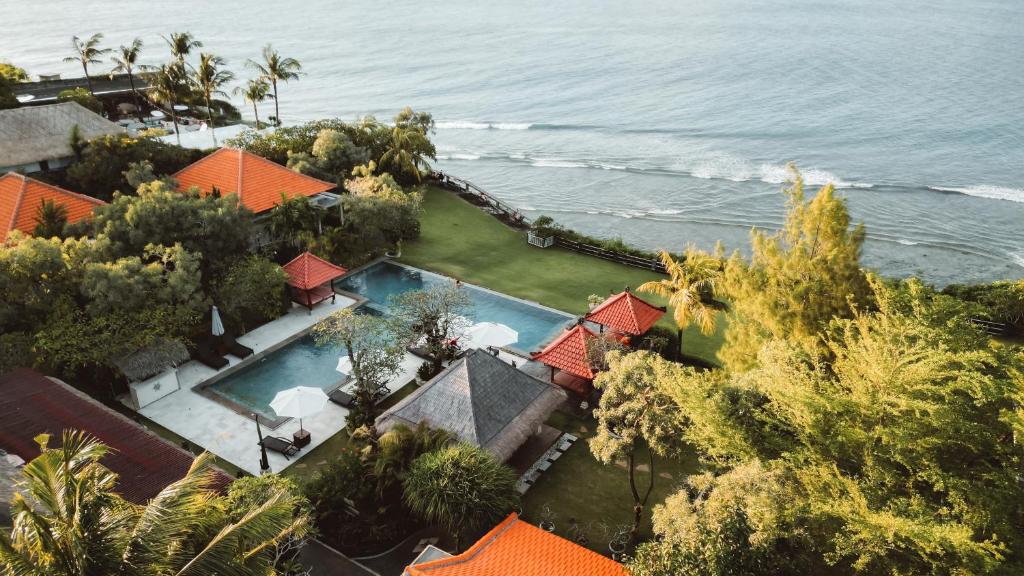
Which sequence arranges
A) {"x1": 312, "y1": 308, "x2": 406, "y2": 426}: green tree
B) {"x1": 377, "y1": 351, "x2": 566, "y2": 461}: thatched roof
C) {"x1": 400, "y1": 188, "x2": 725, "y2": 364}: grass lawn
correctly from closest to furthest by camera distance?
{"x1": 377, "y1": 351, "x2": 566, "y2": 461}: thatched roof < {"x1": 312, "y1": 308, "x2": 406, "y2": 426}: green tree < {"x1": 400, "y1": 188, "x2": 725, "y2": 364}: grass lawn

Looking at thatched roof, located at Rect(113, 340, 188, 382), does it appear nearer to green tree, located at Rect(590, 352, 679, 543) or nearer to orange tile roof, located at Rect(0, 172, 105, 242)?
orange tile roof, located at Rect(0, 172, 105, 242)

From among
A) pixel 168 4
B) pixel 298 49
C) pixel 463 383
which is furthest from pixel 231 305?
pixel 168 4

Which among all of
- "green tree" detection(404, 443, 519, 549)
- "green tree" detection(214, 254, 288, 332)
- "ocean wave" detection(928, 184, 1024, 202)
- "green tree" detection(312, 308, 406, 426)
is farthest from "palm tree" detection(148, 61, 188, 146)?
"ocean wave" detection(928, 184, 1024, 202)

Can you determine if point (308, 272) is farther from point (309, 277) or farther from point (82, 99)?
point (82, 99)

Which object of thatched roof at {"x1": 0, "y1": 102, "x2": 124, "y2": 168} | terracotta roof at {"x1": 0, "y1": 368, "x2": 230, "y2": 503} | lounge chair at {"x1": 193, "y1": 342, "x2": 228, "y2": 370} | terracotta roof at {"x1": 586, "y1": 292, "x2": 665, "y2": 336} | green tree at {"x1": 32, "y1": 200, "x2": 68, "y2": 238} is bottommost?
lounge chair at {"x1": 193, "y1": 342, "x2": 228, "y2": 370}

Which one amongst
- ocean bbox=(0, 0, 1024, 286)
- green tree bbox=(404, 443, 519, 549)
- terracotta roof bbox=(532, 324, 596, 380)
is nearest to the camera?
green tree bbox=(404, 443, 519, 549)

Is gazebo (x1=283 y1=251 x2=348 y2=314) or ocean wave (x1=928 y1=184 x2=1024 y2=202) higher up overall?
ocean wave (x1=928 y1=184 x2=1024 y2=202)
